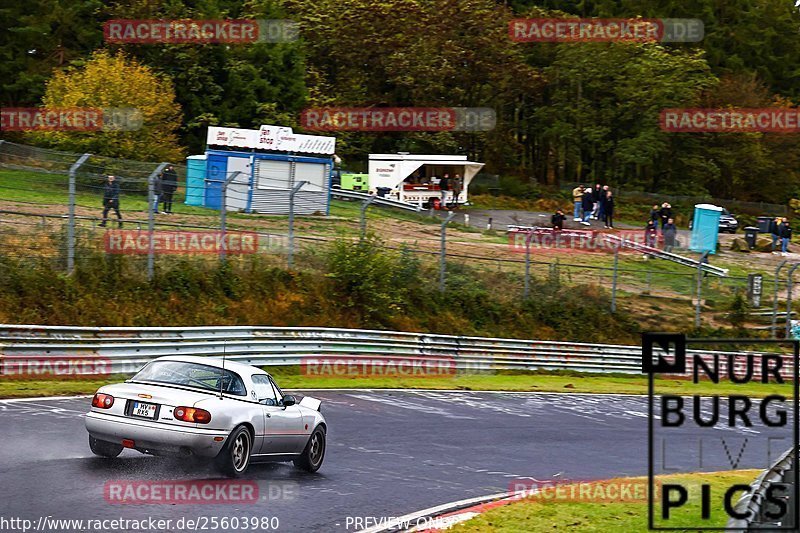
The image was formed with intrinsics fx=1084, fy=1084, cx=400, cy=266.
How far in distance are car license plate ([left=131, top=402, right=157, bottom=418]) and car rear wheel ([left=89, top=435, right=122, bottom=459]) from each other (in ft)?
2.53

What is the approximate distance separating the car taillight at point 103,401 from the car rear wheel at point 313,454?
246 cm

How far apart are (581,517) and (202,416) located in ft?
12.8

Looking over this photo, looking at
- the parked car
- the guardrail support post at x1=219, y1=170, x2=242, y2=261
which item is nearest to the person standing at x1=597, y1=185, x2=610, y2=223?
the parked car

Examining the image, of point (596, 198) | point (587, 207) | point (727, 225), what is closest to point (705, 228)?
point (587, 207)

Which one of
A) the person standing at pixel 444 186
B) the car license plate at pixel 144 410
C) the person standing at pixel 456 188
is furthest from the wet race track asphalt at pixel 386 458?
the person standing at pixel 456 188

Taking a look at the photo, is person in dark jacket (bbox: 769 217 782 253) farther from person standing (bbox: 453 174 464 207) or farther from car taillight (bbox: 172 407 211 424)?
car taillight (bbox: 172 407 211 424)

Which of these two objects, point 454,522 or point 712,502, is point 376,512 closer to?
point 454,522

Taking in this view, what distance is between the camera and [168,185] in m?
21.9

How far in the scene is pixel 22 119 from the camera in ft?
162

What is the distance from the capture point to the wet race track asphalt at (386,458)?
32.5 ft

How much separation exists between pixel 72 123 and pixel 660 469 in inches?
1289

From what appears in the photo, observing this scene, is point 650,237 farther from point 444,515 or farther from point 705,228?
point 444,515

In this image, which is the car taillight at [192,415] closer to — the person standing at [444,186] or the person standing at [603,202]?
the person standing at [603,202]

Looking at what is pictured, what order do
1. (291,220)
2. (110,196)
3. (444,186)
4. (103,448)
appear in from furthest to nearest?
1. (444,186)
2. (291,220)
3. (110,196)
4. (103,448)
